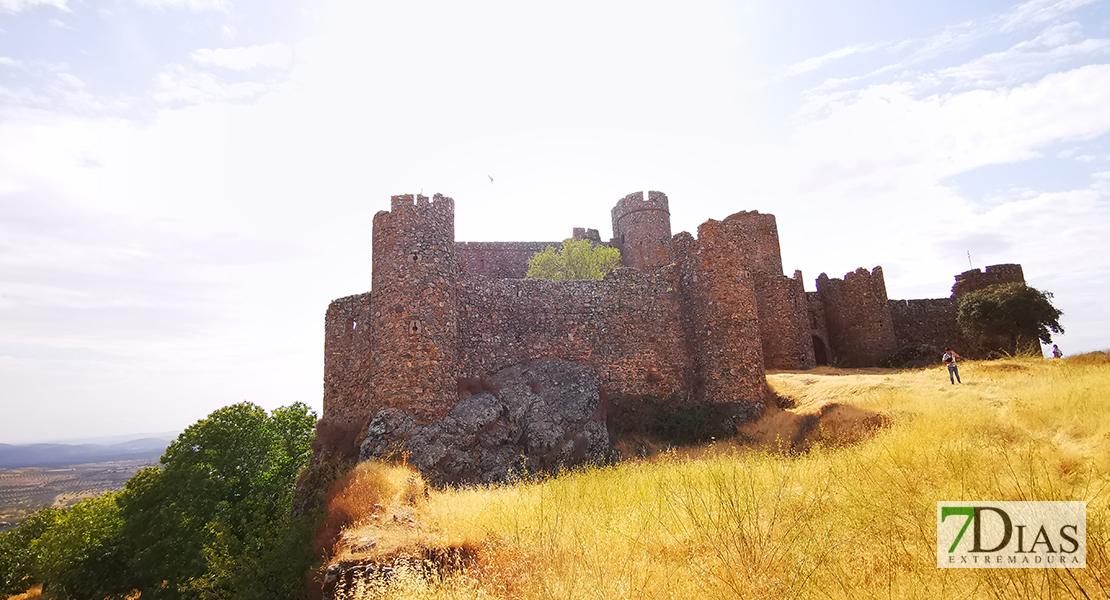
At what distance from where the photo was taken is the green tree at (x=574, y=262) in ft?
97.5

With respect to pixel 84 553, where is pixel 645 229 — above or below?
above

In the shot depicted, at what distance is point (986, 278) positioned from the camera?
88.1 ft

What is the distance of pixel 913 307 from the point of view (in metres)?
27.7

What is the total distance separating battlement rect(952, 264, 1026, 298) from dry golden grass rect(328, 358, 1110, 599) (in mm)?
19040

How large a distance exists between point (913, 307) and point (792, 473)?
970 inches

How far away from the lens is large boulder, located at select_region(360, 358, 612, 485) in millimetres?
12891

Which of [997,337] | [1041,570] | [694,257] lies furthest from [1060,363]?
[1041,570]

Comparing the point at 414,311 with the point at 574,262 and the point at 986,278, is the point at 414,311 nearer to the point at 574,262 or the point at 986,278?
the point at 574,262

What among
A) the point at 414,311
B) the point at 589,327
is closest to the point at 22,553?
the point at 414,311

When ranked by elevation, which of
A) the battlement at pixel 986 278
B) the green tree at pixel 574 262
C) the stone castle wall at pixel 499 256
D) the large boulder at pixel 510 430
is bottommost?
the large boulder at pixel 510 430

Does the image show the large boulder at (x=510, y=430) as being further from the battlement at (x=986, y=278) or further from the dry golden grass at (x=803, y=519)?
the battlement at (x=986, y=278)

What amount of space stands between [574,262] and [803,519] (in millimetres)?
24306

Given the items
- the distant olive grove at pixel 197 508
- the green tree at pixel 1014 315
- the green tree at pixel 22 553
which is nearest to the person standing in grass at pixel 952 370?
the green tree at pixel 1014 315

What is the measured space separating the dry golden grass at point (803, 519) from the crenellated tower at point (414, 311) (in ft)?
12.2
